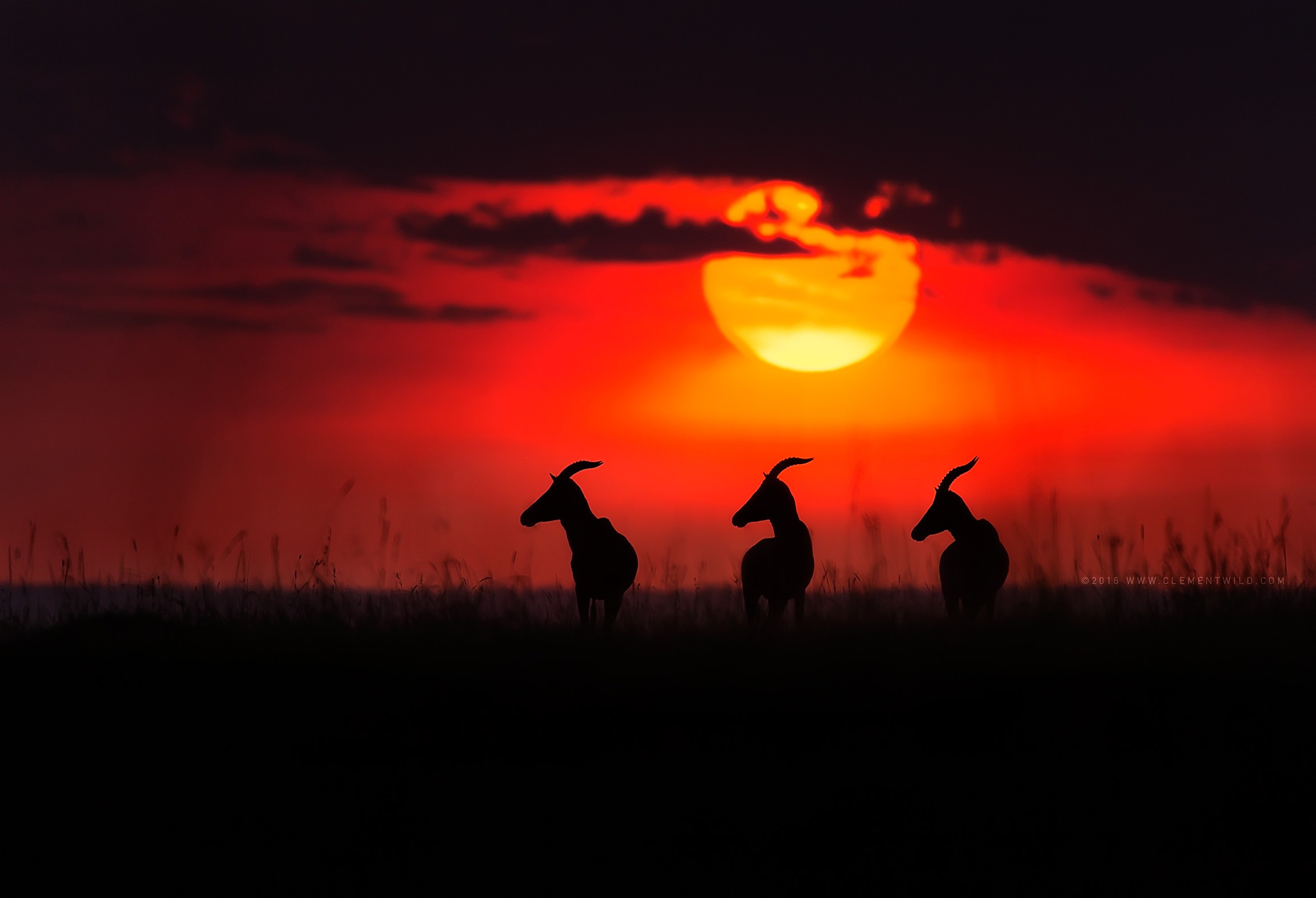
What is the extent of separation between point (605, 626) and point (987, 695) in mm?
4425

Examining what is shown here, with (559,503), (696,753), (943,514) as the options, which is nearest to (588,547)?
(559,503)

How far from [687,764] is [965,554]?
631 centimetres

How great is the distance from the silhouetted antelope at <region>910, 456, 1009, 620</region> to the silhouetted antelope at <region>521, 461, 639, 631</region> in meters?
2.91

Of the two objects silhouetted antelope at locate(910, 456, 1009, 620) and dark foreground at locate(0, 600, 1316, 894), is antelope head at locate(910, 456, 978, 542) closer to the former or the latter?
silhouetted antelope at locate(910, 456, 1009, 620)

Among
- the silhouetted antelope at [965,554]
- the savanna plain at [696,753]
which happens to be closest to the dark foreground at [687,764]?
the savanna plain at [696,753]

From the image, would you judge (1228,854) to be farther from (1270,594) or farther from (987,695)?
(1270,594)

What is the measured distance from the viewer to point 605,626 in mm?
11789

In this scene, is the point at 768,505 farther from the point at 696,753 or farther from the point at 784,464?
the point at 696,753

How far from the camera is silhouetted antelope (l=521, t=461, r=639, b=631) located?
41.1ft

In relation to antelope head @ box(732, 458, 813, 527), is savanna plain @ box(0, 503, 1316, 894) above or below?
below

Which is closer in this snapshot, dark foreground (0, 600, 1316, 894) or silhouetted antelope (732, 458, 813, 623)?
dark foreground (0, 600, 1316, 894)

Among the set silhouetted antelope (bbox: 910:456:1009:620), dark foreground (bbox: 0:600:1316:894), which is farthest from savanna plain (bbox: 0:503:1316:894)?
silhouetted antelope (bbox: 910:456:1009:620)

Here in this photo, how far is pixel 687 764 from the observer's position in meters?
6.98

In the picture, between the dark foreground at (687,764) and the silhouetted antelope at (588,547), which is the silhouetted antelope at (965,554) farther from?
the silhouetted antelope at (588,547)
